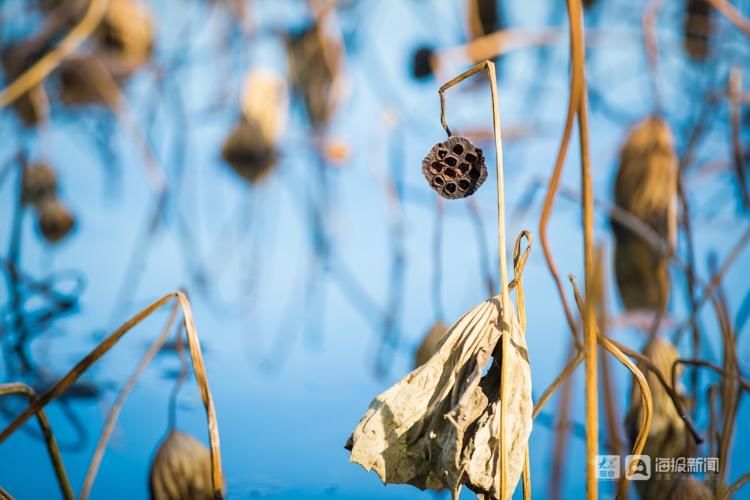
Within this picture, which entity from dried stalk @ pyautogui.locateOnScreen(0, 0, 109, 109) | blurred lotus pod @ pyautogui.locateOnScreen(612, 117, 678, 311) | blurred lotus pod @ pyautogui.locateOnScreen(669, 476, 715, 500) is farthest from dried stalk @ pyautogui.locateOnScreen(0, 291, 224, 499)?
blurred lotus pod @ pyautogui.locateOnScreen(612, 117, 678, 311)

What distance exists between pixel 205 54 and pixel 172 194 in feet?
0.82

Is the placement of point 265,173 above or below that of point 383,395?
above

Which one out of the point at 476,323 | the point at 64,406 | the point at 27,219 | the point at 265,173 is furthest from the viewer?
the point at 265,173

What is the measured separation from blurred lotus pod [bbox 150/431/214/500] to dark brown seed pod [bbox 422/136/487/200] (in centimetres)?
26

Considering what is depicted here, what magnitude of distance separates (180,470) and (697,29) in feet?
2.88

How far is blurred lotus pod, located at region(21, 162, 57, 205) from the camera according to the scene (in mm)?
1043

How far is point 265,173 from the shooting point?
1205mm

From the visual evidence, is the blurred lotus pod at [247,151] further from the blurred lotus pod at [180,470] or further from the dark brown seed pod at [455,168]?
the dark brown seed pod at [455,168]

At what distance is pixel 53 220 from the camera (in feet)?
3.36

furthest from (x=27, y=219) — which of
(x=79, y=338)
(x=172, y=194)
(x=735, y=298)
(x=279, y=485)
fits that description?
(x=735, y=298)

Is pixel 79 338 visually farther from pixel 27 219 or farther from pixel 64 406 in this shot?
pixel 27 219

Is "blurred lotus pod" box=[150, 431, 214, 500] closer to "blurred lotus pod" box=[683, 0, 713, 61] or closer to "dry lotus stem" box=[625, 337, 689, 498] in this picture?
"dry lotus stem" box=[625, 337, 689, 498]

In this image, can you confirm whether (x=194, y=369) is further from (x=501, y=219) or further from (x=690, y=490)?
(x=690, y=490)

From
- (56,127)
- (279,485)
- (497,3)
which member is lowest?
(279,485)
